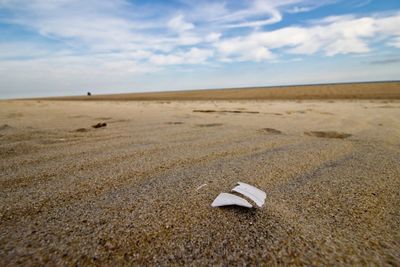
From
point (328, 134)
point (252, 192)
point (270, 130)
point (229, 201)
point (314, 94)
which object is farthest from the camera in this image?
point (314, 94)

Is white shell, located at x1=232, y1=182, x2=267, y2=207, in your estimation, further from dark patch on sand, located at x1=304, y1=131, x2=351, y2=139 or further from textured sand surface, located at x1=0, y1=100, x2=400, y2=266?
dark patch on sand, located at x1=304, y1=131, x2=351, y2=139

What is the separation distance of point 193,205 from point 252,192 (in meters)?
0.29

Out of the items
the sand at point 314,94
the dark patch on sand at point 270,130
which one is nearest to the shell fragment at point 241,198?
the dark patch on sand at point 270,130

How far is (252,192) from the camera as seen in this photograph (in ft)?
3.58

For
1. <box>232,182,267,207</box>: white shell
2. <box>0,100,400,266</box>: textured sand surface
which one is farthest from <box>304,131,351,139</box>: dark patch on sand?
<box>232,182,267,207</box>: white shell

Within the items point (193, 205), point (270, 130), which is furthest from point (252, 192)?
point (270, 130)

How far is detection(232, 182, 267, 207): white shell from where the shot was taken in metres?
1.02

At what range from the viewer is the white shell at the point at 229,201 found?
967 millimetres

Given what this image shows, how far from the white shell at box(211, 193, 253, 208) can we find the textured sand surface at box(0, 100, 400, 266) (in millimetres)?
34

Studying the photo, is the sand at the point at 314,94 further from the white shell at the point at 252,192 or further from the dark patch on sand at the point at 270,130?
the white shell at the point at 252,192

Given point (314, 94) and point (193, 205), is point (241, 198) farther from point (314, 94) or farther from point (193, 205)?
point (314, 94)

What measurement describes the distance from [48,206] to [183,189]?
0.57m

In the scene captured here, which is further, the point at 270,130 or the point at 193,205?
the point at 270,130

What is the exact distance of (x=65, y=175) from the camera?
1323mm
